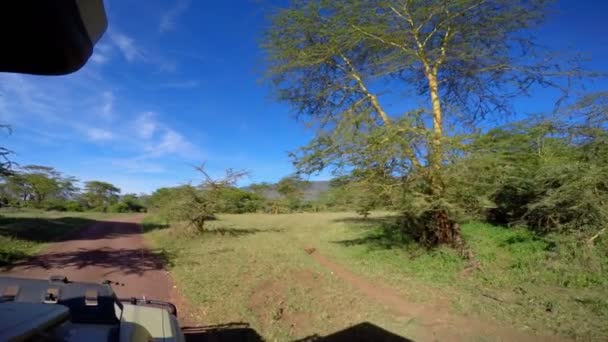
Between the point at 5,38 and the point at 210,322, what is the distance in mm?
5166

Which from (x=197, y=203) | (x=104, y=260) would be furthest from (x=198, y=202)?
(x=104, y=260)

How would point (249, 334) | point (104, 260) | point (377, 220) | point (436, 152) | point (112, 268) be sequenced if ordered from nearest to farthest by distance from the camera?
point (249, 334) < point (436, 152) < point (112, 268) < point (104, 260) < point (377, 220)

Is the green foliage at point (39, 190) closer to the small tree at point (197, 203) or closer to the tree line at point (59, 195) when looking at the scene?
the tree line at point (59, 195)

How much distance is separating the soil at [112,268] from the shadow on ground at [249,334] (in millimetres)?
497

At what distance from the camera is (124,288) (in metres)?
6.63

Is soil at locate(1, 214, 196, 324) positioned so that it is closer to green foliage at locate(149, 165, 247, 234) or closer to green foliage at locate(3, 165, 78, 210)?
green foliage at locate(149, 165, 247, 234)

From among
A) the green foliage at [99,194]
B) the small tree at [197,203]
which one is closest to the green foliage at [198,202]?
the small tree at [197,203]

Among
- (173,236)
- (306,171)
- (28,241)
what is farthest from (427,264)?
(28,241)

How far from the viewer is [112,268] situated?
8344 millimetres

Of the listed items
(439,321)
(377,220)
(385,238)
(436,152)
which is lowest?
(439,321)

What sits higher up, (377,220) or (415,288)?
(377,220)

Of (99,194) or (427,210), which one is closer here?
(427,210)

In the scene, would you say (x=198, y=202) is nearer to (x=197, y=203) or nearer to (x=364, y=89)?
(x=197, y=203)

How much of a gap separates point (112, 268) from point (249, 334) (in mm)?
5443
